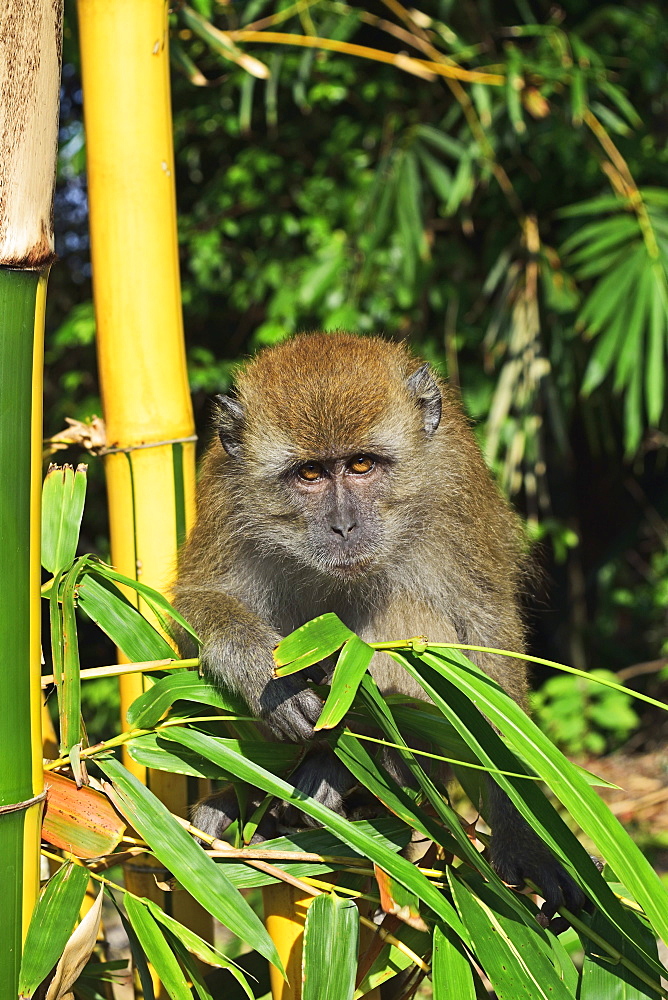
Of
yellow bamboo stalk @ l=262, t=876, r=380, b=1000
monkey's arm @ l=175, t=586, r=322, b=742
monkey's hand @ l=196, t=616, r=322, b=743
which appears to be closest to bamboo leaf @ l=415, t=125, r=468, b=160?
monkey's arm @ l=175, t=586, r=322, b=742

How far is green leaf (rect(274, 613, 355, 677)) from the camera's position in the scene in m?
1.64


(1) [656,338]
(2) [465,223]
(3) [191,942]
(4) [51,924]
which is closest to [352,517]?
(3) [191,942]

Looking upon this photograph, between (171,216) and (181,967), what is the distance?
4.97ft

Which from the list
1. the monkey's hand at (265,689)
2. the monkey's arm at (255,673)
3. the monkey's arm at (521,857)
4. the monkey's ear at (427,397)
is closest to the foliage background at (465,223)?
the monkey's ear at (427,397)

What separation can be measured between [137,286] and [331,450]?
23.7 inches

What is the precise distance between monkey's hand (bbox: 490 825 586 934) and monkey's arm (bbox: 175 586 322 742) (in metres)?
0.54

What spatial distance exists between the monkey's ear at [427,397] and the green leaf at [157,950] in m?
1.39

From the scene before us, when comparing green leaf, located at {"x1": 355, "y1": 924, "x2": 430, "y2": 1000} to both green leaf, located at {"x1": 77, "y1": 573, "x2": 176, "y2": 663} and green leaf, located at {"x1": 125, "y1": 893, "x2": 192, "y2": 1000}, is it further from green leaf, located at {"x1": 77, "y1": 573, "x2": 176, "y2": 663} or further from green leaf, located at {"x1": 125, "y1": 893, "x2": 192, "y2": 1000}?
green leaf, located at {"x1": 77, "y1": 573, "x2": 176, "y2": 663}

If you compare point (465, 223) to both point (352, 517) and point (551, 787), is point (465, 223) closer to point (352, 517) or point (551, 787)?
point (352, 517)

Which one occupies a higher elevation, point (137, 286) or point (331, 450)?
point (137, 286)

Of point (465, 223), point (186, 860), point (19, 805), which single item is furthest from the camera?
point (465, 223)

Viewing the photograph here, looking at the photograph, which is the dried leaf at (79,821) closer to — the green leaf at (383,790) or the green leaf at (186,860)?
the green leaf at (186,860)

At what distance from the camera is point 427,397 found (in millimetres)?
2596

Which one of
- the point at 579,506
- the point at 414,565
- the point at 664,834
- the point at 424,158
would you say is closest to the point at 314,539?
the point at 414,565
